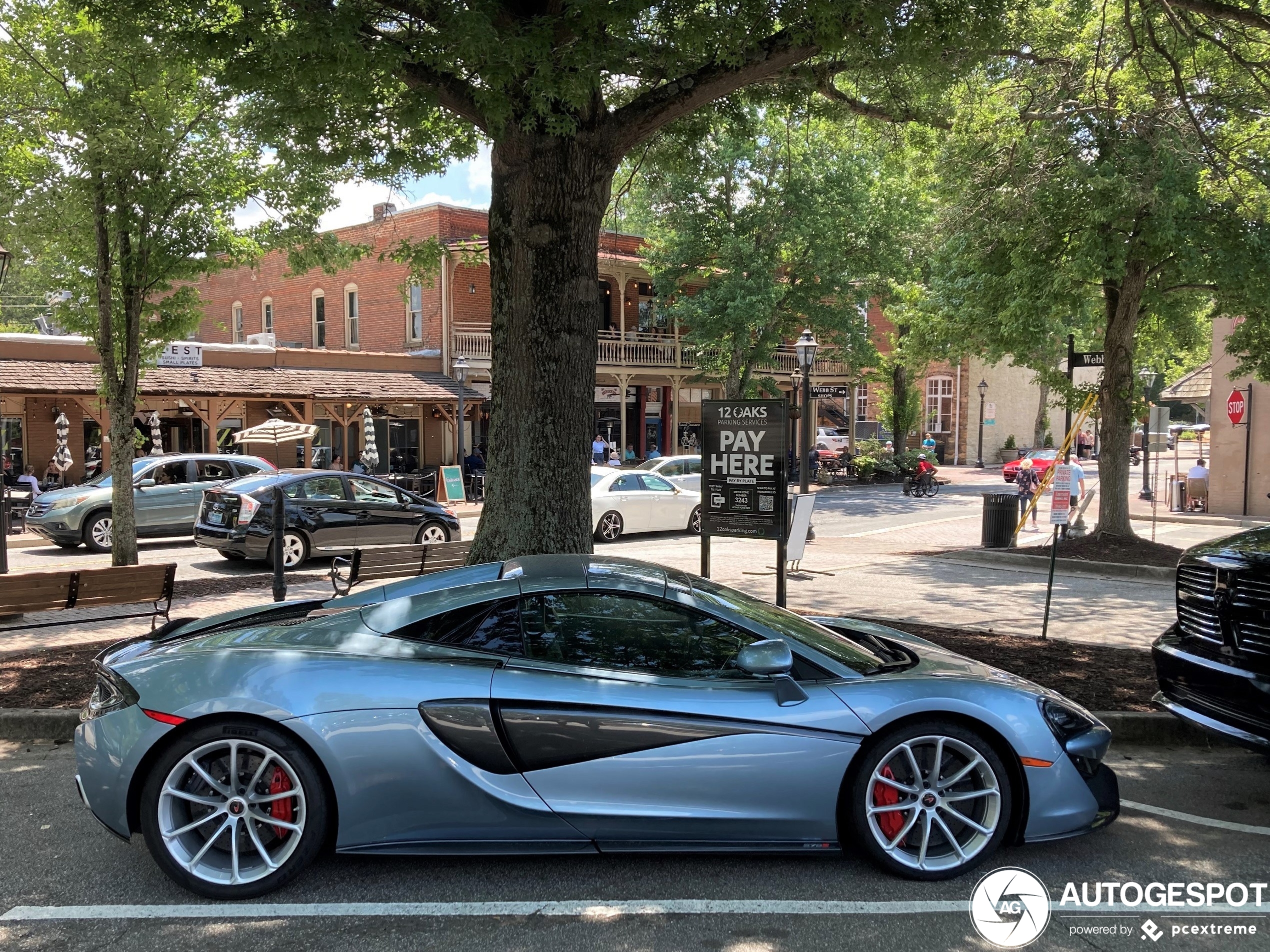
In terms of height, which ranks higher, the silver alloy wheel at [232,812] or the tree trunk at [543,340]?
the tree trunk at [543,340]

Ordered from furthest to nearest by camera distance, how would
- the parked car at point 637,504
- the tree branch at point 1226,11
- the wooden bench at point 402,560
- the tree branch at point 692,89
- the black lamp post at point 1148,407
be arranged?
the black lamp post at point 1148,407, the parked car at point 637,504, the wooden bench at point 402,560, the tree branch at point 1226,11, the tree branch at point 692,89

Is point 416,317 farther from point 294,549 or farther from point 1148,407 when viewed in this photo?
point 1148,407

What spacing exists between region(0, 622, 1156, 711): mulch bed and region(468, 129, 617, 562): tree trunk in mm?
3134

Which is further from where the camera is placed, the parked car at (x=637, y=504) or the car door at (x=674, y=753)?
the parked car at (x=637, y=504)

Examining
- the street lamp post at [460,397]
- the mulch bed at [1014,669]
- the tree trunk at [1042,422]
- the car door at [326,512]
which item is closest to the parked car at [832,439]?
the tree trunk at [1042,422]

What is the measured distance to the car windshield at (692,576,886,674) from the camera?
171 inches

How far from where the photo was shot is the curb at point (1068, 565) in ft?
45.3

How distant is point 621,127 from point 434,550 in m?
5.96

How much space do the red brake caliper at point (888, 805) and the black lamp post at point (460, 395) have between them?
23299mm

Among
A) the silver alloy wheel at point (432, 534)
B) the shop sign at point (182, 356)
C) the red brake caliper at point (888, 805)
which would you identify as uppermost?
the shop sign at point (182, 356)

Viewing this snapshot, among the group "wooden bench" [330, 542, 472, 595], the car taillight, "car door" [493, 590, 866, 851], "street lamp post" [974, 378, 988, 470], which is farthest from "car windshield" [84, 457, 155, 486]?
"street lamp post" [974, 378, 988, 470]

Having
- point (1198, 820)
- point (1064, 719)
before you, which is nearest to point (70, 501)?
point (1064, 719)

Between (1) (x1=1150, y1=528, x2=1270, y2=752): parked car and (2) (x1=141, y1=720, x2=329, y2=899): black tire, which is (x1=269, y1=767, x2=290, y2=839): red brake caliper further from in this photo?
(1) (x1=1150, y1=528, x2=1270, y2=752): parked car

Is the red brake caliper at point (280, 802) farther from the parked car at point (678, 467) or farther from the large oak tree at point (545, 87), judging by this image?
the parked car at point (678, 467)
